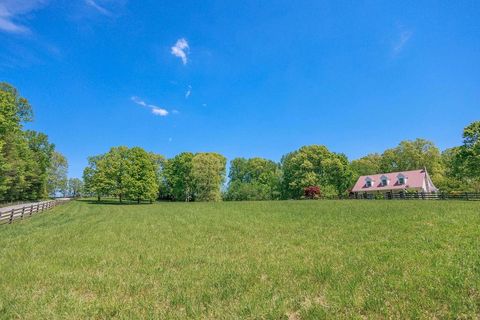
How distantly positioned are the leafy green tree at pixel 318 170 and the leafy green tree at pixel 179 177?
2847 cm

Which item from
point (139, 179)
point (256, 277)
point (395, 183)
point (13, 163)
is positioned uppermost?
point (13, 163)

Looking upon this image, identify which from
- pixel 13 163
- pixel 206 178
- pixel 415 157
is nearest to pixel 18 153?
pixel 13 163

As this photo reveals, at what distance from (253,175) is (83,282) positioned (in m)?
100

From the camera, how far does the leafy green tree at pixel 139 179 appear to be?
2721 inches

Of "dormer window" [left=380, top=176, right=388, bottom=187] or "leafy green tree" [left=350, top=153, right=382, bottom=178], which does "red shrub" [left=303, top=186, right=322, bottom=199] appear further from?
"leafy green tree" [left=350, top=153, right=382, bottom=178]

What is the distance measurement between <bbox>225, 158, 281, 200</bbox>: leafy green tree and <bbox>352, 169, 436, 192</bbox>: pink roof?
901 inches

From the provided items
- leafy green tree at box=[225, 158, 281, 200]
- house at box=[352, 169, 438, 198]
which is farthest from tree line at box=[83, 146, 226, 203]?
house at box=[352, 169, 438, 198]

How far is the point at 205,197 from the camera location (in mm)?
78188

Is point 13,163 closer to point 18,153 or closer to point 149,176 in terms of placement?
point 18,153

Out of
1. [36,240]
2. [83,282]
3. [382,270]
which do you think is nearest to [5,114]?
[36,240]

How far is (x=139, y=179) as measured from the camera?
7138cm

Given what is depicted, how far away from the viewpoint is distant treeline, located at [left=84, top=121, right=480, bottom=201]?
71.4m

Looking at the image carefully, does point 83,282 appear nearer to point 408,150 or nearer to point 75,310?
point 75,310

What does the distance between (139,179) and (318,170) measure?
46248 mm
